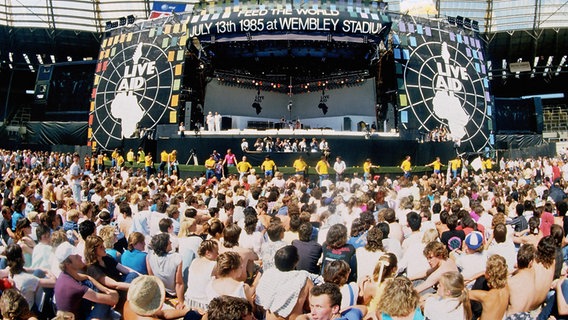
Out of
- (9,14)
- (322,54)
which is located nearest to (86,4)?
(9,14)

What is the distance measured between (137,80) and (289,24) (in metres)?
10.4

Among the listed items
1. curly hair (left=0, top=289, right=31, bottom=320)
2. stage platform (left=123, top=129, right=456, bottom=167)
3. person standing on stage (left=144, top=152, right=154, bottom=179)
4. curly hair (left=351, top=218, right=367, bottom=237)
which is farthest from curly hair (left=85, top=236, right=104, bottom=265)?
person standing on stage (left=144, top=152, right=154, bottom=179)

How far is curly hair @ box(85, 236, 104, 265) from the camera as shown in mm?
5457

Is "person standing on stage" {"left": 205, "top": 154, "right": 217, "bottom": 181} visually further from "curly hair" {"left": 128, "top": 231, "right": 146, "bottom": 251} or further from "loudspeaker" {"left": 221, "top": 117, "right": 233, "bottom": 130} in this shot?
"curly hair" {"left": 128, "top": 231, "right": 146, "bottom": 251}

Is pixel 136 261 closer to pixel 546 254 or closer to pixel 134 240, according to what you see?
pixel 134 240

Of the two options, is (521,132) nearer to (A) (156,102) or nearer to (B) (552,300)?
(A) (156,102)

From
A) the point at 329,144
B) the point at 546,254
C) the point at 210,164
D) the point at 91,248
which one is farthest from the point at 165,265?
the point at 329,144

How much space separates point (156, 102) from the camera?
98.8ft

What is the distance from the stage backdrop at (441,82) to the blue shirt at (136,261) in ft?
78.9

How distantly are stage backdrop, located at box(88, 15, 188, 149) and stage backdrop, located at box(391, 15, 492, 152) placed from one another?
13156mm

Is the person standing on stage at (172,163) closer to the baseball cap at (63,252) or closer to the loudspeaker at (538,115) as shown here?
the baseball cap at (63,252)

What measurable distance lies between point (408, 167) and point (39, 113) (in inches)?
1336

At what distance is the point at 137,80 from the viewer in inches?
1223

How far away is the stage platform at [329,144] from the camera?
24.1 meters
